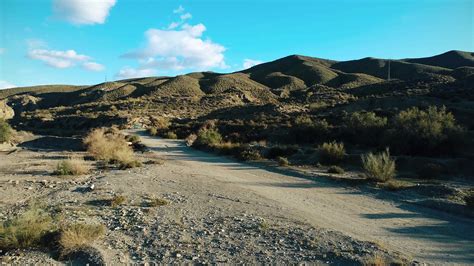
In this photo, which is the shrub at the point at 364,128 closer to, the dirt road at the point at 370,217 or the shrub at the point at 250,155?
the shrub at the point at 250,155

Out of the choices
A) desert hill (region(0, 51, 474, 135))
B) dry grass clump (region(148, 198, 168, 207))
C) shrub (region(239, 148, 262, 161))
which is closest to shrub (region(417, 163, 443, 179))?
shrub (region(239, 148, 262, 161))

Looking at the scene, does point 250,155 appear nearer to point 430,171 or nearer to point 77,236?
point 430,171

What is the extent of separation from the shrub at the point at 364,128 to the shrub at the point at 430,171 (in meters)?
9.86

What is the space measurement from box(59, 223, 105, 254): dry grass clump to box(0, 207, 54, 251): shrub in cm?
43

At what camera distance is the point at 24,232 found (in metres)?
7.84

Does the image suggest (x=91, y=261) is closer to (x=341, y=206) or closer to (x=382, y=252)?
(x=382, y=252)

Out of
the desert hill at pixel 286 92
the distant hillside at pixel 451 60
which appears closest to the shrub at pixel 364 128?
the desert hill at pixel 286 92

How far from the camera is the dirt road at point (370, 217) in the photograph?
777 centimetres

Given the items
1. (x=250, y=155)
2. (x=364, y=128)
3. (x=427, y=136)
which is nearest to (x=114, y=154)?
(x=250, y=155)

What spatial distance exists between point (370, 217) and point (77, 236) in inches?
267

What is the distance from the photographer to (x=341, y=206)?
1127 cm

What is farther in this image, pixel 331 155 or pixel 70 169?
pixel 331 155

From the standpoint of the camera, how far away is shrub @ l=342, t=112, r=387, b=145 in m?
27.3

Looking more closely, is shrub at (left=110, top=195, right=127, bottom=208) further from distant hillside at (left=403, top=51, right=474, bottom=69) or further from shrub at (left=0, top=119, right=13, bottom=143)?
distant hillside at (left=403, top=51, right=474, bottom=69)
